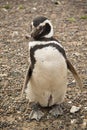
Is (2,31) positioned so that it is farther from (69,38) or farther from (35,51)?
(35,51)

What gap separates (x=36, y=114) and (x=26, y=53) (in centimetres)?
209

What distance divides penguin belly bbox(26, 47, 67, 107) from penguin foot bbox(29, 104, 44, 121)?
0.28 feet

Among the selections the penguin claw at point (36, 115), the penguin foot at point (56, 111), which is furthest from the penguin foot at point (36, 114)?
the penguin foot at point (56, 111)

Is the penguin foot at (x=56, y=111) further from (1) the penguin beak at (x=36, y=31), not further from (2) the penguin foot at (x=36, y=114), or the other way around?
(1) the penguin beak at (x=36, y=31)

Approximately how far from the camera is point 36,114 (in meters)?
3.79

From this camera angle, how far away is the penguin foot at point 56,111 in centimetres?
382

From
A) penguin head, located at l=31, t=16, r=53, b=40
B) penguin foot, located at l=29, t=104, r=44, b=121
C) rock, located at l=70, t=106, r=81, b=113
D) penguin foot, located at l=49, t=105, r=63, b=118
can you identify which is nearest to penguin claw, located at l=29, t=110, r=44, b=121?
penguin foot, located at l=29, t=104, r=44, b=121

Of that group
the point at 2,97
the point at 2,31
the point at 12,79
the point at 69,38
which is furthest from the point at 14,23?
the point at 2,97

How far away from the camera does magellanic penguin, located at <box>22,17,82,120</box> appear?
340 centimetres

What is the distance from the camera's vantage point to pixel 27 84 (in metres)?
3.73

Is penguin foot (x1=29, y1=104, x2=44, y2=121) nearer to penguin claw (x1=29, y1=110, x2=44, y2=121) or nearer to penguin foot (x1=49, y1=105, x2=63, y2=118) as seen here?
penguin claw (x1=29, y1=110, x2=44, y2=121)

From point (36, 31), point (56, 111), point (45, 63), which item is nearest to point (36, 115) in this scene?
point (56, 111)

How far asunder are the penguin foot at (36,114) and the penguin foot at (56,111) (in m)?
0.10

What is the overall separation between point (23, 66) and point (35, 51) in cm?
181
